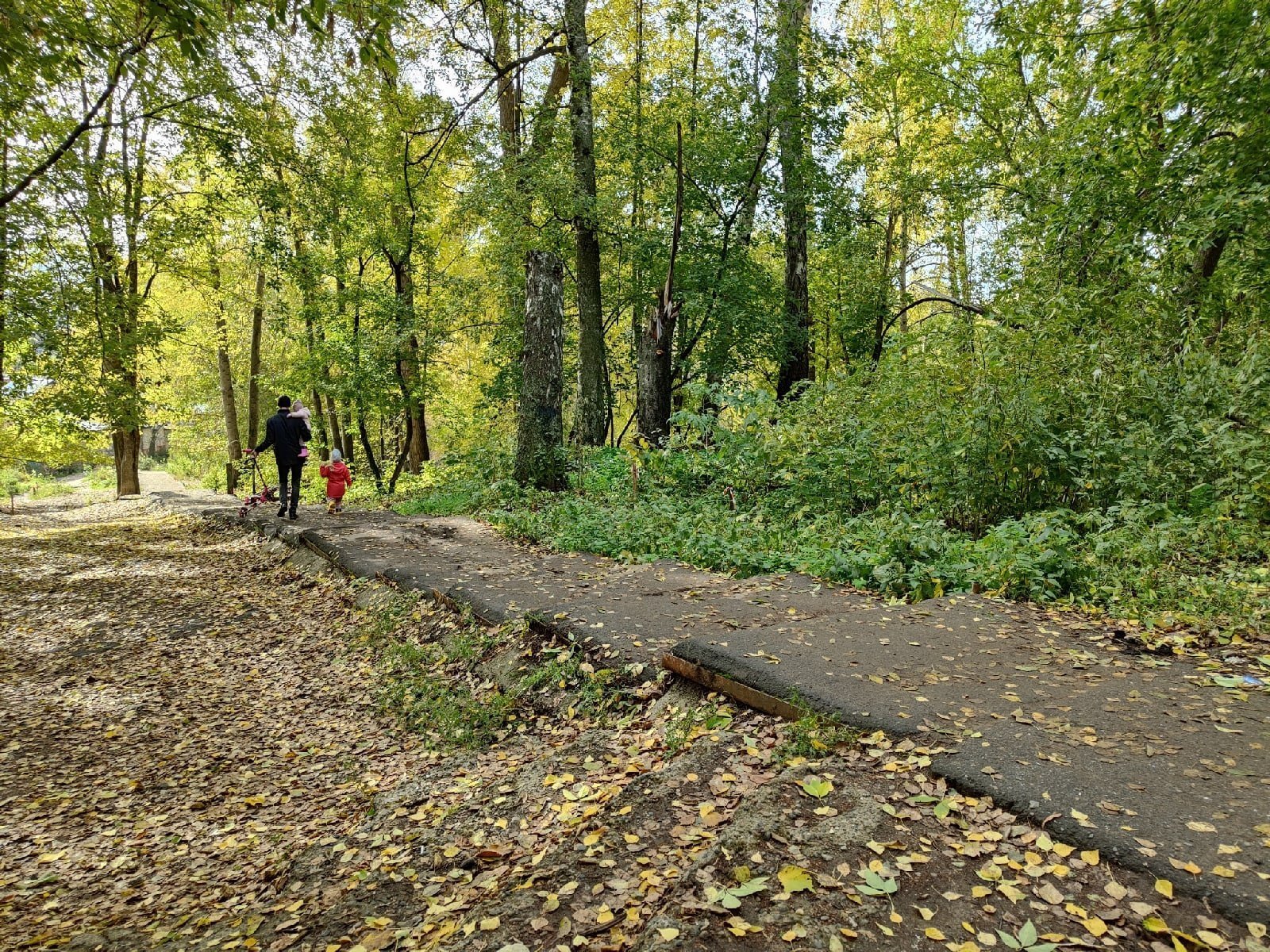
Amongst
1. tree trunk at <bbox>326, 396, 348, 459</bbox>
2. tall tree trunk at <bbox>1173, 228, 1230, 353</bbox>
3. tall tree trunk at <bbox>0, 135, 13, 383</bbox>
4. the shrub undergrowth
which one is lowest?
the shrub undergrowth

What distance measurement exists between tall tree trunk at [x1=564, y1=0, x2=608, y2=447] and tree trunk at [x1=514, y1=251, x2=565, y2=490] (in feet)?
3.66

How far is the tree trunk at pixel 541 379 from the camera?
1071 centimetres

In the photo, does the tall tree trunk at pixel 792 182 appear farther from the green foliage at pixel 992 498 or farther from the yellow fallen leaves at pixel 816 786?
the yellow fallen leaves at pixel 816 786

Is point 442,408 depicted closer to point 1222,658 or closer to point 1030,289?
point 1030,289

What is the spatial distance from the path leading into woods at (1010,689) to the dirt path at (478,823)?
0.16 meters

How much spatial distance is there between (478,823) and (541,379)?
26.5 feet

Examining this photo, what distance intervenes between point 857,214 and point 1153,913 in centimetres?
1488

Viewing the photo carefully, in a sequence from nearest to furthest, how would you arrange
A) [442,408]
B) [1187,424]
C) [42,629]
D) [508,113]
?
[1187,424] → [42,629] → [508,113] → [442,408]

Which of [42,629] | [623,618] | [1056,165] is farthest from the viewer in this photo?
[1056,165]

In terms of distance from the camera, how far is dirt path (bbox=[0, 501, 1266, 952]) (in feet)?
7.25

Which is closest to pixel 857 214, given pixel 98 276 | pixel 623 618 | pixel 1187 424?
pixel 1187 424

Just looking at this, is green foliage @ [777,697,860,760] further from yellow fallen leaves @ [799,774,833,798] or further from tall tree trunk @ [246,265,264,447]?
tall tree trunk @ [246,265,264,447]

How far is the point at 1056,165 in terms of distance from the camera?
8000 mm

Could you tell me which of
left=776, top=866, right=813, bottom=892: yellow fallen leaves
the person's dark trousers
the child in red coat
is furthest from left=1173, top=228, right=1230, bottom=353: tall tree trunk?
the child in red coat
